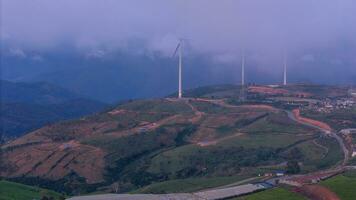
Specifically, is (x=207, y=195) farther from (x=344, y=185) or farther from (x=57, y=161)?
(x=57, y=161)

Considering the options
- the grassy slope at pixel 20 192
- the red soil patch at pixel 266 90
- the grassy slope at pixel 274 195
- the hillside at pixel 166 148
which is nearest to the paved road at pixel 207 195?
the grassy slope at pixel 274 195

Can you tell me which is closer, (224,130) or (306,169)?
(306,169)

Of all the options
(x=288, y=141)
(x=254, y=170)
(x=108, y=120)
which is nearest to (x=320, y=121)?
(x=288, y=141)

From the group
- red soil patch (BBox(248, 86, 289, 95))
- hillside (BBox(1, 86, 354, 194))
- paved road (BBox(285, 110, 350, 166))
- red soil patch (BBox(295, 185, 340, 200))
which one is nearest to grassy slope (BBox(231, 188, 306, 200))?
red soil patch (BBox(295, 185, 340, 200))

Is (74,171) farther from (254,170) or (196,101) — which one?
(196,101)

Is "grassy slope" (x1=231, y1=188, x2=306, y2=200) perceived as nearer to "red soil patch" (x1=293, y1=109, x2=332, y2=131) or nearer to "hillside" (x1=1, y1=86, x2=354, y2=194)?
"hillside" (x1=1, y1=86, x2=354, y2=194)

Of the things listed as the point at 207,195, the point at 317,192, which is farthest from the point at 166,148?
the point at 317,192
